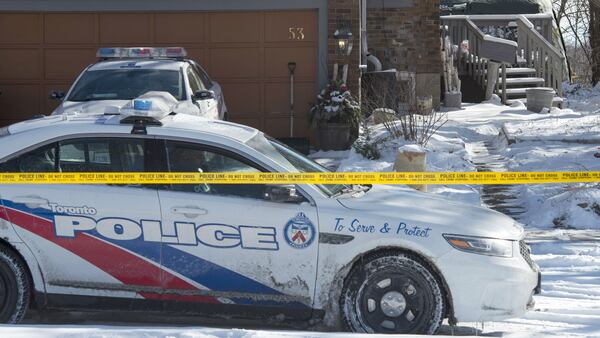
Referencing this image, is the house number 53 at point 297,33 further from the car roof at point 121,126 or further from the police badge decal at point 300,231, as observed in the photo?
the police badge decal at point 300,231

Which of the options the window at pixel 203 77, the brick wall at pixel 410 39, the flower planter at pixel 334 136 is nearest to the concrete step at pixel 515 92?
the brick wall at pixel 410 39

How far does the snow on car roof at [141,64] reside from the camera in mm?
12711

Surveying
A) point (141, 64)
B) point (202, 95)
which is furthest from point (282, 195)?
point (141, 64)

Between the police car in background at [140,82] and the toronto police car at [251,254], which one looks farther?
the police car in background at [140,82]

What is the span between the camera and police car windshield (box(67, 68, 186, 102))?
12234 millimetres

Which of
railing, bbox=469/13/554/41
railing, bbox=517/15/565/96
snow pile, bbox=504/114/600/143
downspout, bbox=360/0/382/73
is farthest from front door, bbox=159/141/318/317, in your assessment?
railing, bbox=469/13/554/41

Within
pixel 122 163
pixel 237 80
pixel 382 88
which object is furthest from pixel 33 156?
pixel 382 88

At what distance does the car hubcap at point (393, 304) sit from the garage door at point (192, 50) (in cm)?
967

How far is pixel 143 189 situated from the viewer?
6.57m

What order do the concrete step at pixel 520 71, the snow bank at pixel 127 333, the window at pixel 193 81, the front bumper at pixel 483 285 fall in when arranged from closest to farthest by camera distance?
1. the snow bank at pixel 127 333
2. the front bumper at pixel 483 285
3. the window at pixel 193 81
4. the concrete step at pixel 520 71

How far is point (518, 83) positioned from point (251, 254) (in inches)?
641

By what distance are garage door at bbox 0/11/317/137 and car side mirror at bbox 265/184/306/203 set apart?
9.41 metres

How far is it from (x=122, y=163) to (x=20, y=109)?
982cm

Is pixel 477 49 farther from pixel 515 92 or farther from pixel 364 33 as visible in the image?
pixel 364 33
